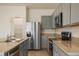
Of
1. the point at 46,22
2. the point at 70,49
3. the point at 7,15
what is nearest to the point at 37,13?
the point at 46,22

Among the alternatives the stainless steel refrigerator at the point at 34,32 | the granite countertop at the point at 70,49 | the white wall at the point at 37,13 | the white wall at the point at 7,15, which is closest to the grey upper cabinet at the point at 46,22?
the white wall at the point at 37,13

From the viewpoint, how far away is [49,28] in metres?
6.96

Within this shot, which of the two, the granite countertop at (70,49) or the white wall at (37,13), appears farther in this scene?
the white wall at (37,13)

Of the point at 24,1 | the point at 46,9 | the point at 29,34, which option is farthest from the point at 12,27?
the point at 24,1

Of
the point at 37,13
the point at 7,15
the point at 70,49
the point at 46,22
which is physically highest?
the point at 37,13

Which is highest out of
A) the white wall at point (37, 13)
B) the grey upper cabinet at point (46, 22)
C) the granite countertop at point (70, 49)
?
the white wall at point (37, 13)

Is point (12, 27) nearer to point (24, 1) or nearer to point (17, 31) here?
point (17, 31)

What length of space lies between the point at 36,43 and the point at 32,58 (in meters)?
5.75

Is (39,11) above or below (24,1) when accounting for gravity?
above

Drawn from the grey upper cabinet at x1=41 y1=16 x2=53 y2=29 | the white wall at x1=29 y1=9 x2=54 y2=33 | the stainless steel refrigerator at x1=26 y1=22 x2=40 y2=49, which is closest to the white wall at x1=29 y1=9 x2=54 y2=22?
the white wall at x1=29 y1=9 x2=54 y2=33

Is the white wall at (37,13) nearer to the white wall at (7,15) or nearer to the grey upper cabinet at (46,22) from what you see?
the grey upper cabinet at (46,22)

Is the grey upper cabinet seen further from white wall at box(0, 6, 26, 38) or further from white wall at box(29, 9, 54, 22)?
white wall at box(0, 6, 26, 38)

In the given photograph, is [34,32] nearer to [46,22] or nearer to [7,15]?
[46,22]

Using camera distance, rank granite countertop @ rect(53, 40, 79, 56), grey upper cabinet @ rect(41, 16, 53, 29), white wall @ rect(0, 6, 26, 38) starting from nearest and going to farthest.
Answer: granite countertop @ rect(53, 40, 79, 56), white wall @ rect(0, 6, 26, 38), grey upper cabinet @ rect(41, 16, 53, 29)
